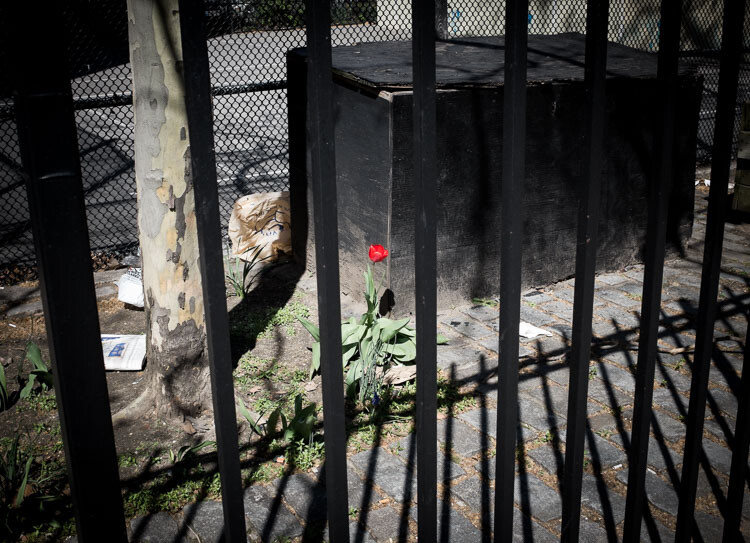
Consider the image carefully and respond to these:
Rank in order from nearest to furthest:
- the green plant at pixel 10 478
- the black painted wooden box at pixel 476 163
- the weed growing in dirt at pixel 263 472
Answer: the green plant at pixel 10 478, the weed growing in dirt at pixel 263 472, the black painted wooden box at pixel 476 163

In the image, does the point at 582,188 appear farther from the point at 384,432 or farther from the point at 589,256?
the point at 384,432

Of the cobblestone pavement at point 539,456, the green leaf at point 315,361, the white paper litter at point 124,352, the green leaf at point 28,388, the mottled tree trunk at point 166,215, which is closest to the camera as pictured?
the cobblestone pavement at point 539,456

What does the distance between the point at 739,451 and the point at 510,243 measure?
954mm

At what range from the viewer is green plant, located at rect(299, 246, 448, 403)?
160 inches

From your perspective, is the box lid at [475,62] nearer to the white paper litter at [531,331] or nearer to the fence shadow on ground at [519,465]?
the white paper litter at [531,331]

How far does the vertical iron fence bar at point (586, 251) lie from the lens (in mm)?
1215

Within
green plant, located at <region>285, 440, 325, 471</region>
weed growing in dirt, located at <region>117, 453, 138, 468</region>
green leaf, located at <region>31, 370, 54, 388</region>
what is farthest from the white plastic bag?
green plant, located at <region>285, 440, 325, 471</region>

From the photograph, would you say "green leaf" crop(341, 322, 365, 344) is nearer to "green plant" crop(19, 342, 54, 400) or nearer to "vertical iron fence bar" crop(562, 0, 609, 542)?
"green plant" crop(19, 342, 54, 400)

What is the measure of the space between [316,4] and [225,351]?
49 cm

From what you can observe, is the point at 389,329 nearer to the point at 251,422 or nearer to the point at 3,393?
the point at 251,422

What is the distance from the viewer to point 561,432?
378cm

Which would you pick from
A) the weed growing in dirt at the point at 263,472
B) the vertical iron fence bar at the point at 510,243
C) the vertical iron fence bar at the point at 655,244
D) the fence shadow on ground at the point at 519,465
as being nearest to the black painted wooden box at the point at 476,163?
the fence shadow on ground at the point at 519,465

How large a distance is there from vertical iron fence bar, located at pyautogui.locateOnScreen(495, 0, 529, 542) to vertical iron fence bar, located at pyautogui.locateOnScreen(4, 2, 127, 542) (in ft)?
2.13

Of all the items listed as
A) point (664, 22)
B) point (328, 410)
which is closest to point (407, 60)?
point (664, 22)
